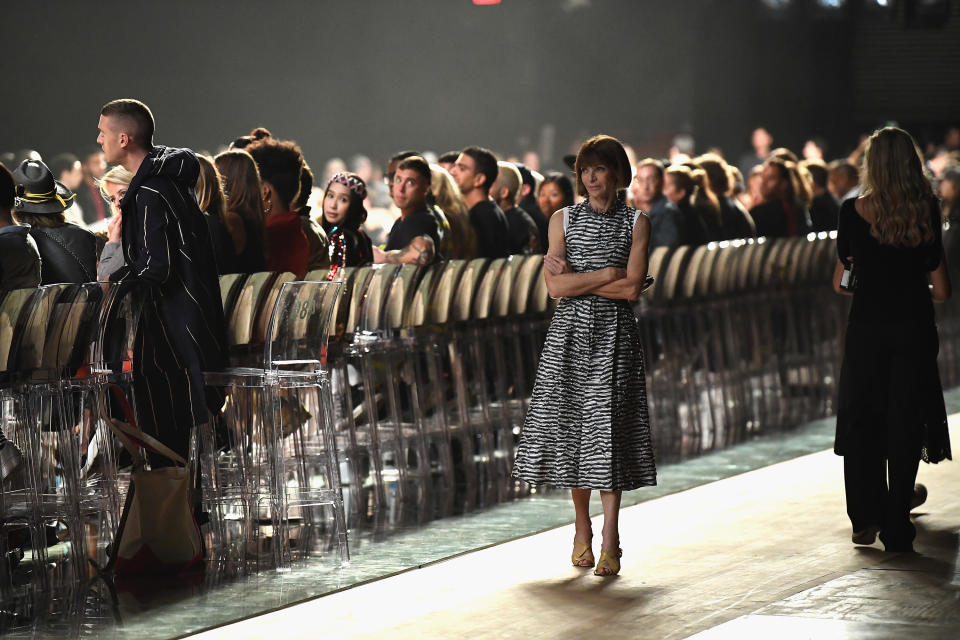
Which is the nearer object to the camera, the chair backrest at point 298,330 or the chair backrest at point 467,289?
the chair backrest at point 298,330

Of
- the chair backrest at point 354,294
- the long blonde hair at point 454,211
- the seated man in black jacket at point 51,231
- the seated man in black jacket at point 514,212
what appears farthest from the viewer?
the seated man in black jacket at point 514,212

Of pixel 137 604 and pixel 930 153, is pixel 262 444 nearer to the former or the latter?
pixel 137 604

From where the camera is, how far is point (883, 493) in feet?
17.8

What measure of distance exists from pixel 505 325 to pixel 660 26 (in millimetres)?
12128

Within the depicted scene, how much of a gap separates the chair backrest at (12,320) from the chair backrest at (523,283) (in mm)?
3221

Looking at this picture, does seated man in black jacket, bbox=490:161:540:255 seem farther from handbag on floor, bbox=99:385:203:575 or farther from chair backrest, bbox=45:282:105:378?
chair backrest, bbox=45:282:105:378

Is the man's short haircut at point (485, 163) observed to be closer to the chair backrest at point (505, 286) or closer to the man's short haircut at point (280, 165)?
the chair backrest at point (505, 286)

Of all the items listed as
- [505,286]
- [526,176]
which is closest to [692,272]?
[526,176]

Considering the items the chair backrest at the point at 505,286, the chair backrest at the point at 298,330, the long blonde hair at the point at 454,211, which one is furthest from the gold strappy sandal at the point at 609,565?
the long blonde hair at the point at 454,211

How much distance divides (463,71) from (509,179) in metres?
8.96

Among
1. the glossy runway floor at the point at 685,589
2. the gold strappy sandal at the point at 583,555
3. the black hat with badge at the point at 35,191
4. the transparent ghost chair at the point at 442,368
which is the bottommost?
the glossy runway floor at the point at 685,589

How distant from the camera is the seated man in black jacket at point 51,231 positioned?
6059 millimetres

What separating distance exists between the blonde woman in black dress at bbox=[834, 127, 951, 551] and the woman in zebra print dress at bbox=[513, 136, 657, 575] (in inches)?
32.4

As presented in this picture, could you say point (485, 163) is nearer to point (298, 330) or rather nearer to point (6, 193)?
point (298, 330)
